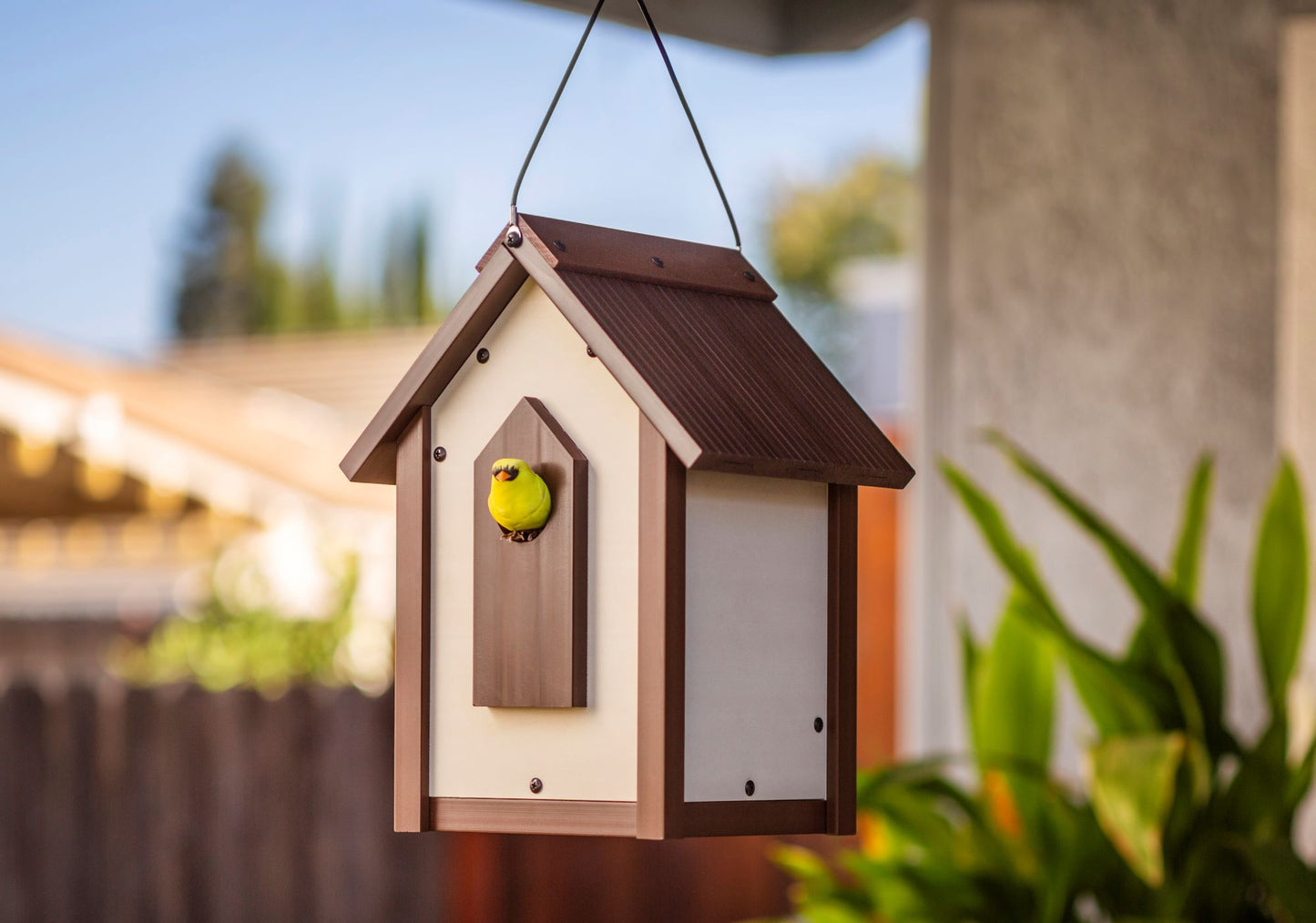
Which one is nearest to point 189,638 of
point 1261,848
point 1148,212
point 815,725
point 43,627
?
point 43,627

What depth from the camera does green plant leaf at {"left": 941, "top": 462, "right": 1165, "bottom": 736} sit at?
1.97 metres

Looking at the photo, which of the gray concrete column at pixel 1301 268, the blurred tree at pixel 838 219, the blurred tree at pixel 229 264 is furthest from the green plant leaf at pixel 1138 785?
the blurred tree at pixel 229 264

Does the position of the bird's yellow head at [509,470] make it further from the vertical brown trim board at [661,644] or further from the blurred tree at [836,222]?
the blurred tree at [836,222]

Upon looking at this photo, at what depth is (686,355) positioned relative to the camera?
2.72ft

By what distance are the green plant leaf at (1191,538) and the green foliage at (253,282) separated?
995 centimetres

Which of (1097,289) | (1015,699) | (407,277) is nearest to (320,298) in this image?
(407,277)

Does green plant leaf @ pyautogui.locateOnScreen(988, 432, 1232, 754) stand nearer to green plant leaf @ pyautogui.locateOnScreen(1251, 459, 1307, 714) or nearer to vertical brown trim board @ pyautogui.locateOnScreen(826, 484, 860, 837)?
green plant leaf @ pyautogui.locateOnScreen(1251, 459, 1307, 714)

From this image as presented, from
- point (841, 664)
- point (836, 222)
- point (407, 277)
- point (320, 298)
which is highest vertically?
point (836, 222)

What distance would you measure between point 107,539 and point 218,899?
10.9 feet

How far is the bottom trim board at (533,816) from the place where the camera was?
823 millimetres

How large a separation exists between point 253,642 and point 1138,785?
295 cm

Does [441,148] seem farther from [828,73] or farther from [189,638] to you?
[189,638]

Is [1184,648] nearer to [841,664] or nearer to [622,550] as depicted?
[841,664]

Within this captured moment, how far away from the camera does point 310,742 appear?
364 centimetres
